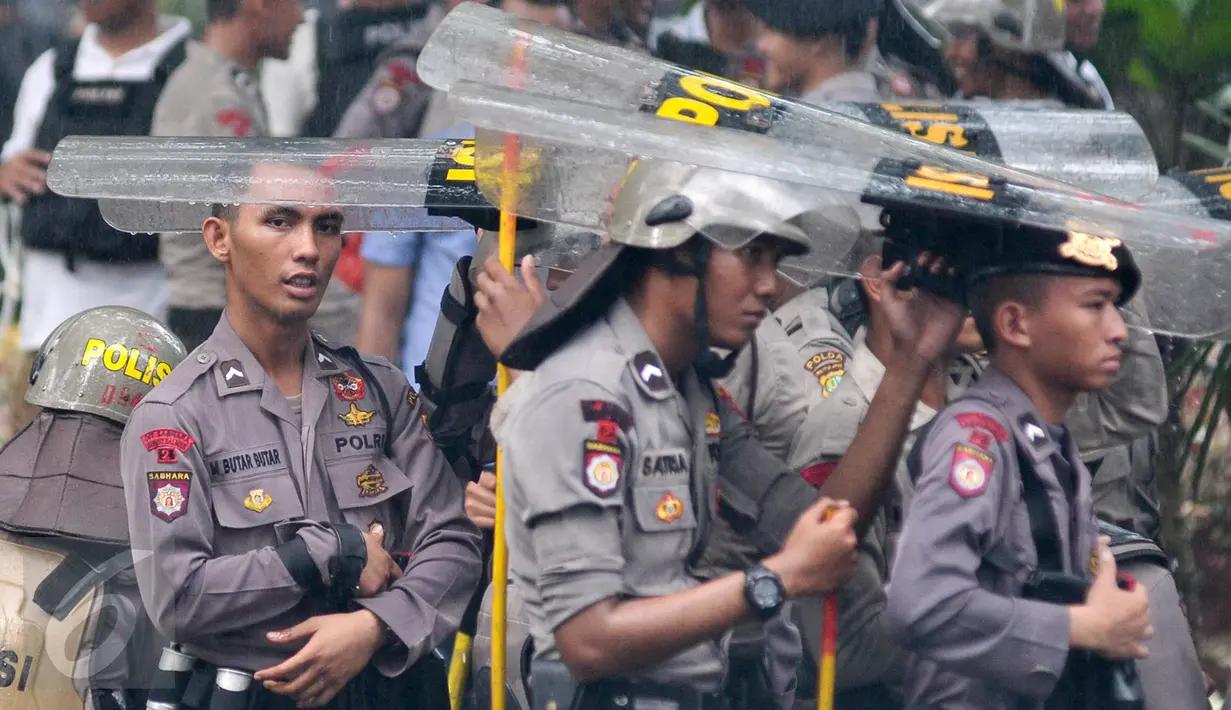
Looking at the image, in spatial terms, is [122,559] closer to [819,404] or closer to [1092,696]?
[819,404]

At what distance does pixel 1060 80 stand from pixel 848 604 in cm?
241

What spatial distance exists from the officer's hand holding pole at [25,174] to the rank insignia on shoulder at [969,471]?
3.96 meters

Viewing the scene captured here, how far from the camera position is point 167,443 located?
357 centimetres

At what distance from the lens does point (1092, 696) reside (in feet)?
10.7

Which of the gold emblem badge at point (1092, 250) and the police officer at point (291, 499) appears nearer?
the gold emblem badge at point (1092, 250)

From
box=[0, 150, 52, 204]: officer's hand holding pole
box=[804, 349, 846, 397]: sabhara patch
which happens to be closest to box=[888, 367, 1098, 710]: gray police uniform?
box=[804, 349, 846, 397]: sabhara patch

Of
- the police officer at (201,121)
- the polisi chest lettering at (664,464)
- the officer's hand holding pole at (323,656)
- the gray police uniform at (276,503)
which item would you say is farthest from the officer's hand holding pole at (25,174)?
the polisi chest lettering at (664,464)

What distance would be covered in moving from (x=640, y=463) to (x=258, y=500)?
3.05 feet

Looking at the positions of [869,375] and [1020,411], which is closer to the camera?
[1020,411]

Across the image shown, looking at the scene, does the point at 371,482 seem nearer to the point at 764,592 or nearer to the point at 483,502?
the point at 483,502

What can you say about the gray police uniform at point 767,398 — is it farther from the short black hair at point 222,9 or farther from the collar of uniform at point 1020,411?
the short black hair at point 222,9

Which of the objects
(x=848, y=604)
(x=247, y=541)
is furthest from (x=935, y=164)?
(x=247, y=541)

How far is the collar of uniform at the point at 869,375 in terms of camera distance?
3.90m

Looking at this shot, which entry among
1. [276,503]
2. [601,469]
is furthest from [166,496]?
[601,469]
